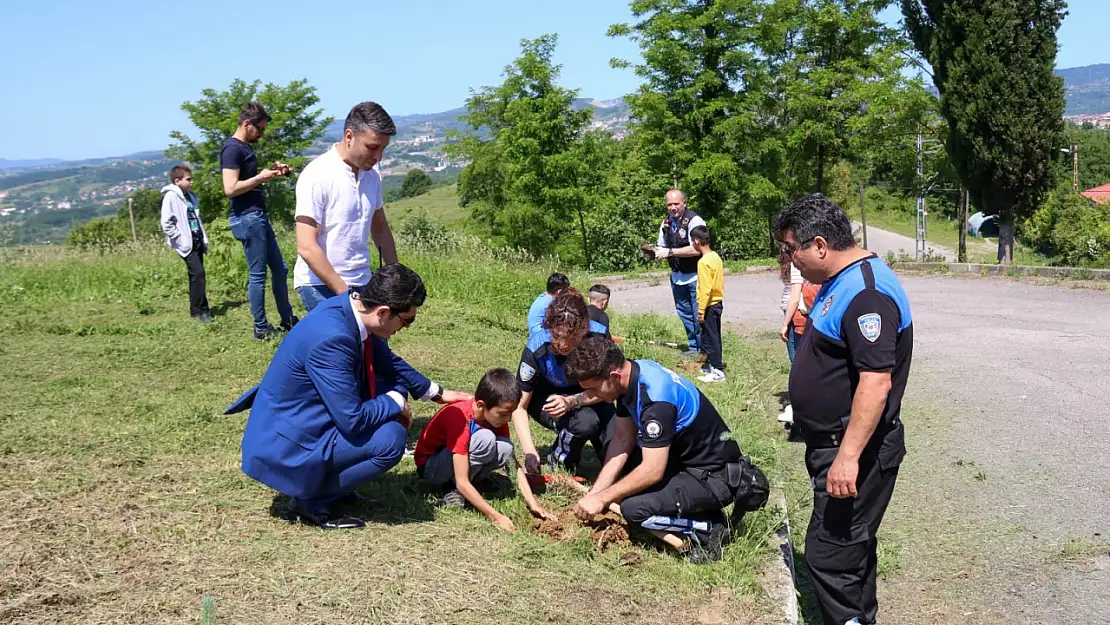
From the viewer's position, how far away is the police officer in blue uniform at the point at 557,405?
17.3ft

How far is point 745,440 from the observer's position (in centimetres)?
626

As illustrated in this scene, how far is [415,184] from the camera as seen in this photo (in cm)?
12481

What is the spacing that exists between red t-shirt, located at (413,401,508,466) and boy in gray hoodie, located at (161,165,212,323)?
16.7 feet

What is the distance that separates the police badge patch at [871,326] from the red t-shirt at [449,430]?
223 cm

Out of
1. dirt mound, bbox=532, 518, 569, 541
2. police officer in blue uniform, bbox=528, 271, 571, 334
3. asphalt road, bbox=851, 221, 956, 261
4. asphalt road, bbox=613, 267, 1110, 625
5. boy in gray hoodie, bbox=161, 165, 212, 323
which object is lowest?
asphalt road, bbox=851, 221, 956, 261

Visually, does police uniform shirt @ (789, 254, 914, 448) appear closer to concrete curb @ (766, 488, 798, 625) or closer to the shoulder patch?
concrete curb @ (766, 488, 798, 625)

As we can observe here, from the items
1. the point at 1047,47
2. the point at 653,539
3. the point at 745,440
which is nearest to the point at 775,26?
the point at 1047,47

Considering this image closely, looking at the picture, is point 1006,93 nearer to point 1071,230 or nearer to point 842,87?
point 1071,230

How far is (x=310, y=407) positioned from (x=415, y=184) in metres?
123

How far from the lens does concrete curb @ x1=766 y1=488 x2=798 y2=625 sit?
393 cm

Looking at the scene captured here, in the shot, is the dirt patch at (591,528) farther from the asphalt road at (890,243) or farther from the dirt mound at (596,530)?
the asphalt road at (890,243)

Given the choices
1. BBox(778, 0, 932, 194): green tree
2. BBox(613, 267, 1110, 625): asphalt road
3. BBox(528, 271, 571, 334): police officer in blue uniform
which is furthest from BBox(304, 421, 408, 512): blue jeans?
BBox(778, 0, 932, 194): green tree

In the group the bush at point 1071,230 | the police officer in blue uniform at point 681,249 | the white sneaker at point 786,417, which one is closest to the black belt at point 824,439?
the white sneaker at point 786,417

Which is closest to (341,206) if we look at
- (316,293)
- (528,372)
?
(316,293)
